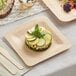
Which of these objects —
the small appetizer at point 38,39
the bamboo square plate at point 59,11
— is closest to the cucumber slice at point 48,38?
the small appetizer at point 38,39

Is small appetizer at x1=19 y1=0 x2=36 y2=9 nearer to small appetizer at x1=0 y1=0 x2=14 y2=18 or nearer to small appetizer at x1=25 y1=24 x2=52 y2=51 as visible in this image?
small appetizer at x1=0 y1=0 x2=14 y2=18

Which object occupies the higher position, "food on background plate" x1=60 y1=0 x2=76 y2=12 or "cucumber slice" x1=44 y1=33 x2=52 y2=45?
"cucumber slice" x1=44 y1=33 x2=52 y2=45

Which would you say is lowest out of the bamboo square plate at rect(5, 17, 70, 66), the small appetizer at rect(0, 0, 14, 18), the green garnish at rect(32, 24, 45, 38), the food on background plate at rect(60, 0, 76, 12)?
the food on background plate at rect(60, 0, 76, 12)

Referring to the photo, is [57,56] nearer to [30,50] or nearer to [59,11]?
[30,50]

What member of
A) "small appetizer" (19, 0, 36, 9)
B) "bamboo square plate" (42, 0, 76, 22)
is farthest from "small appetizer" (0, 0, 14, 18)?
"bamboo square plate" (42, 0, 76, 22)

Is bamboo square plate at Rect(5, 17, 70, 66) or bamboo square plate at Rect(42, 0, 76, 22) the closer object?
bamboo square plate at Rect(5, 17, 70, 66)

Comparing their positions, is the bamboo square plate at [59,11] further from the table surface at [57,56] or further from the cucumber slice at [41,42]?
the cucumber slice at [41,42]

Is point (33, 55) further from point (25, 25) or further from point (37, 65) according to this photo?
point (25, 25)
